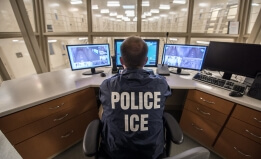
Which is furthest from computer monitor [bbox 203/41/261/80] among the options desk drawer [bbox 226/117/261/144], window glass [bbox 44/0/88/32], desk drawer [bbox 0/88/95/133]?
window glass [bbox 44/0/88/32]

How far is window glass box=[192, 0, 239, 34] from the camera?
2.32 meters

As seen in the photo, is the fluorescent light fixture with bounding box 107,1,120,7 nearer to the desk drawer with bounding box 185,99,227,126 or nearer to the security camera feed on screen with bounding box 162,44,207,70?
the security camera feed on screen with bounding box 162,44,207,70

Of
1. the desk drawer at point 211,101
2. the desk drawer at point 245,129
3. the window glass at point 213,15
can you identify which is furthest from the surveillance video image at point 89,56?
the window glass at point 213,15

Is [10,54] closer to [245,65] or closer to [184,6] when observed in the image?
[184,6]

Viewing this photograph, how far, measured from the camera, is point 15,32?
2.09m

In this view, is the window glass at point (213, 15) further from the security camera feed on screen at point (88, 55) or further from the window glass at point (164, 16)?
the security camera feed on screen at point (88, 55)

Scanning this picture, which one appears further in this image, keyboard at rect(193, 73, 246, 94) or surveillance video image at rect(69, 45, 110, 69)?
surveillance video image at rect(69, 45, 110, 69)

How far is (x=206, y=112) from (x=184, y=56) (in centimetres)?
76

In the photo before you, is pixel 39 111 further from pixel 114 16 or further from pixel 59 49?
pixel 114 16

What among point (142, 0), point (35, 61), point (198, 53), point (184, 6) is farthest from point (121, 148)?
point (184, 6)

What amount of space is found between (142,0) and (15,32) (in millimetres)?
2171

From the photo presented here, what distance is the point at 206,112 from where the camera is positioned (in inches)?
57.3

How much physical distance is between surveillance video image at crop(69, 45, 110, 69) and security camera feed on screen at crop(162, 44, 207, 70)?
Answer: 2.84 feet

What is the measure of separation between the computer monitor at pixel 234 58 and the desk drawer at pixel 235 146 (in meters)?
0.65
